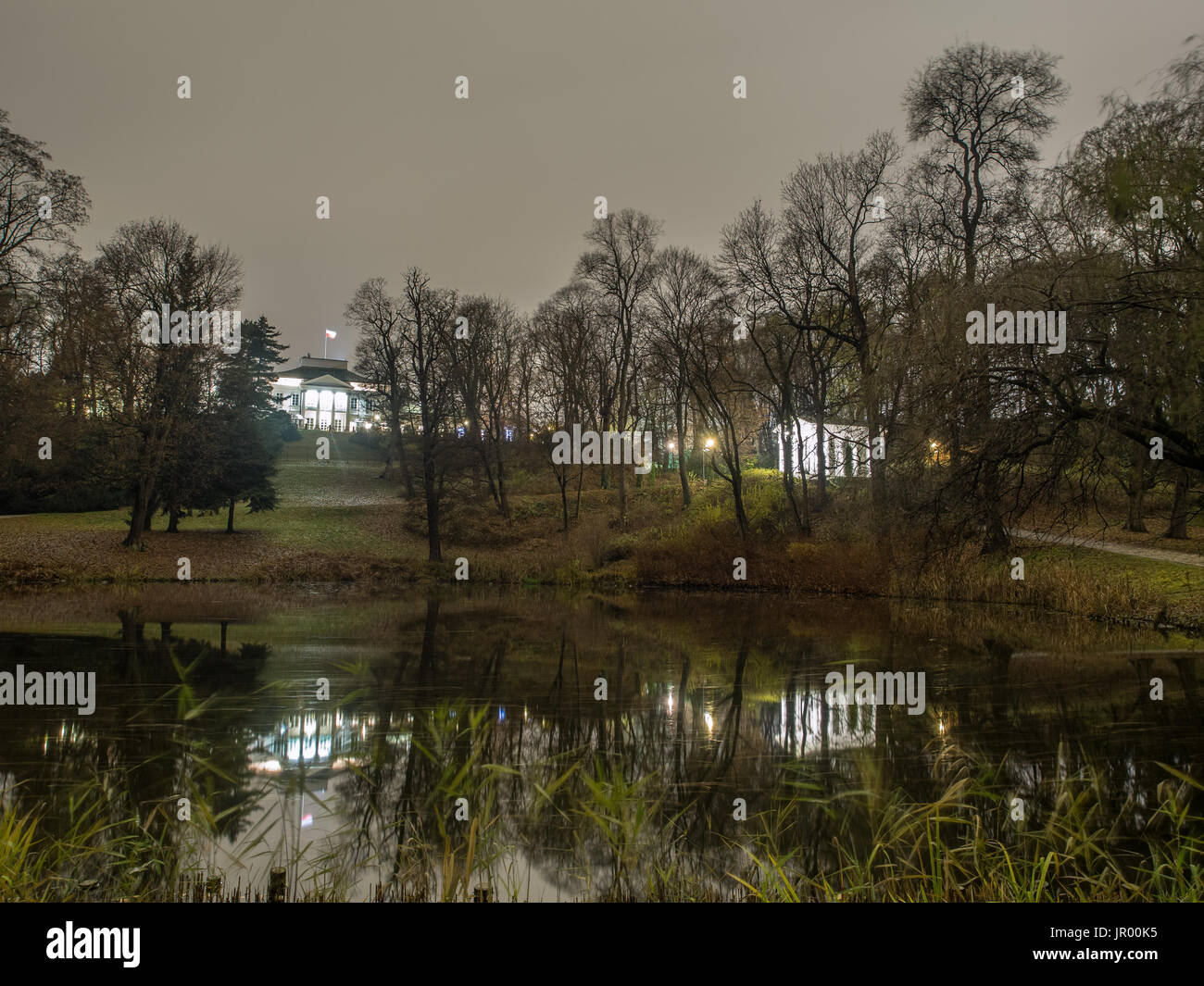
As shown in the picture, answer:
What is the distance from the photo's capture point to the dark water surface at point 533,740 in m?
5.22

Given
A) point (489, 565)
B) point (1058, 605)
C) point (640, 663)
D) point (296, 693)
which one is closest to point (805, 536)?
point (1058, 605)

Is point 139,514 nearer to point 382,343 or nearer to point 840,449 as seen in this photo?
point 382,343

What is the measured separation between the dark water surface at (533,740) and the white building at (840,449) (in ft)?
21.2

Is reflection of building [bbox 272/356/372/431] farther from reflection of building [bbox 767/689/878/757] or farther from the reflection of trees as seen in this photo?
reflection of building [bbox 767/689/878/757]

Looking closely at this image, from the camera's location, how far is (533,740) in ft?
27.7

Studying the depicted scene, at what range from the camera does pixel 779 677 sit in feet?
Result: 39.9

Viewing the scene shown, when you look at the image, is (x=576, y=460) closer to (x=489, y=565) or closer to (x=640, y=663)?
(x=489, y=565)

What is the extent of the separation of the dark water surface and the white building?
6474mm

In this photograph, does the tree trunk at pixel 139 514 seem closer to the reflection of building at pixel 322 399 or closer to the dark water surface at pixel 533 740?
the dark water surface at pixel 533 740

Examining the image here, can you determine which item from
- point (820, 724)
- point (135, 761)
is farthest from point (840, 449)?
point (135, 761)

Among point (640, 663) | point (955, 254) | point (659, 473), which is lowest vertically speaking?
point (640, 663)

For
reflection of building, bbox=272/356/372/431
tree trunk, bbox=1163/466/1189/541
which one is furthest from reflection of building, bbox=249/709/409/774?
reflection of building, bbox=272/356/372/431
